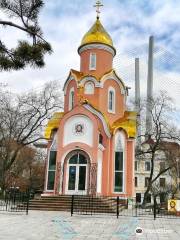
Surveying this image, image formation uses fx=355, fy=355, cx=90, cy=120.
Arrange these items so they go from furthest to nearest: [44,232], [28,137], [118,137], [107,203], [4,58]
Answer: [28,137] → [118,137] → [107,203] → [44,232] → [4,58]

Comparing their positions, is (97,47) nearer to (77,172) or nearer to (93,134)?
(93,134)

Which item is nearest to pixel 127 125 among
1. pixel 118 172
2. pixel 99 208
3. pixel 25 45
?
pixel 118 172

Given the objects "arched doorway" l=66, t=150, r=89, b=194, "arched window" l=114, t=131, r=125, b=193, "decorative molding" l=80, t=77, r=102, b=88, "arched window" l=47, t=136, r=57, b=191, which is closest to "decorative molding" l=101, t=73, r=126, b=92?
"decorative molding" l=80, t=77, r=102, b=88

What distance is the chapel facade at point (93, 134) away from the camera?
2303 cm

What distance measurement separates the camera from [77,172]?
23125mm

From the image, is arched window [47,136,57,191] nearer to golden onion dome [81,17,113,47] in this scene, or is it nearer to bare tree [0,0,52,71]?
golden onion dome [81,17,113,47]

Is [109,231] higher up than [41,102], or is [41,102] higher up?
[41,102]

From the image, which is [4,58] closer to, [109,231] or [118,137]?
[109,231]

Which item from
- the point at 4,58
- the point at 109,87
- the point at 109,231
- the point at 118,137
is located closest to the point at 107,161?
the point at 118,137

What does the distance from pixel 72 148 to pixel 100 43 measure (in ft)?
30.9

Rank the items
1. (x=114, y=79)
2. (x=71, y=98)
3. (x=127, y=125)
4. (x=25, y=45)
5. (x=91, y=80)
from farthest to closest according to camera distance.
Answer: (x=71, y=98) < (x=114, y=79) < (x=91, y=80) < (x=127, y=125) < (x=25, y=45)

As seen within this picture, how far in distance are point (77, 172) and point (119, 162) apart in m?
3.22

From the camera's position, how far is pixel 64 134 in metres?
23.9

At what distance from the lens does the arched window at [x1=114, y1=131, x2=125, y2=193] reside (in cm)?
2406
